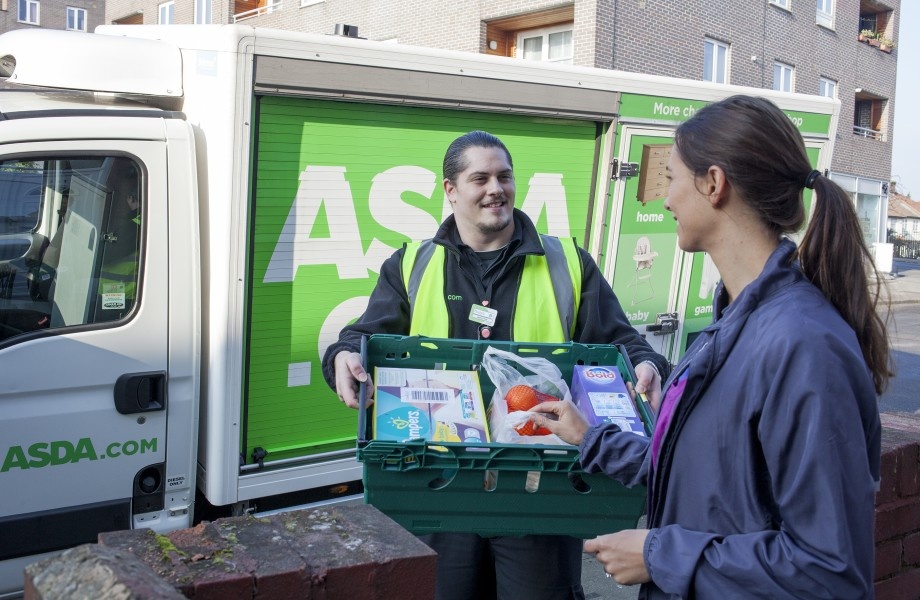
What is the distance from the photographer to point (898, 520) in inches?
121

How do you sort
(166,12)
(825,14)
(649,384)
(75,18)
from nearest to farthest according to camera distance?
(649,384) < (825,14) < (166,12) < (75,18)

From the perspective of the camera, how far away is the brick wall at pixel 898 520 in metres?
2.99

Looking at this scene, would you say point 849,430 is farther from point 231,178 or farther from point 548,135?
point 548,135

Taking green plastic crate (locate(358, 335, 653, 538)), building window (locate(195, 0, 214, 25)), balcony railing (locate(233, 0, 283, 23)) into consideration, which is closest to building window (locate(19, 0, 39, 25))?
building window (locate(195, 0, 214, 25))

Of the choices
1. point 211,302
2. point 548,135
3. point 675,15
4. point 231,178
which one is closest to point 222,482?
point 211,302

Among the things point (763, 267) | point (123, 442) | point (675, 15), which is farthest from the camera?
point (675, 15)

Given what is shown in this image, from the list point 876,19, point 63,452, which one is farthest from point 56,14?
point 63,452

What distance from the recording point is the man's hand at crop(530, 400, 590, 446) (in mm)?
2066

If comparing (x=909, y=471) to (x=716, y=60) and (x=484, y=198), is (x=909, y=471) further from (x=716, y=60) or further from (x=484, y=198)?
(x=716, y=60)

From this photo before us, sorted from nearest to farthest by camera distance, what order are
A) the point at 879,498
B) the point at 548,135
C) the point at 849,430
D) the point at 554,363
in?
the point at 849,430 < the point at 554,363 < the point at 879,498 < the point at 548,135

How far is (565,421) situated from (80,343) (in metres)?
2.22

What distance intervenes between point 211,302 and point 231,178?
0.54 meters

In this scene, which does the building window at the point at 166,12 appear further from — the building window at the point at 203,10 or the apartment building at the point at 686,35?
the building window at the point at 203,10

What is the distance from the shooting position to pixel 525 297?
2.79 meters
